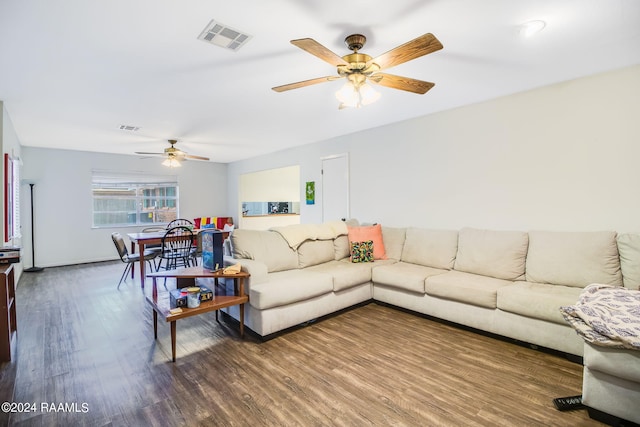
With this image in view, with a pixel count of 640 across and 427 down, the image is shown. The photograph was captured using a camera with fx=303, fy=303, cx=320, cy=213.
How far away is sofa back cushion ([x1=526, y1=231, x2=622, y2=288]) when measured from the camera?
2582 mm

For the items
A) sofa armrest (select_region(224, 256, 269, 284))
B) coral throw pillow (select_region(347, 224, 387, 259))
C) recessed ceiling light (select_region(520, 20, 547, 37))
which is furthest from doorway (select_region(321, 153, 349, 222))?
recessed ceiling light (select_region(520, 20, 547, 37))

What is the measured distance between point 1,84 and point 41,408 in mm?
2853

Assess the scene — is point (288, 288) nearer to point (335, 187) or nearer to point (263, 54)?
point (263, 54)

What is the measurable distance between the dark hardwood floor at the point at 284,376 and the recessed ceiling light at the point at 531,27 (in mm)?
2396

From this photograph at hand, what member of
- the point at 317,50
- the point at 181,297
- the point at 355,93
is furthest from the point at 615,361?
the point at 181,297

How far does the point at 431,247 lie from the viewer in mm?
3707

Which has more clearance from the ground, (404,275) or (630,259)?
(630,259)

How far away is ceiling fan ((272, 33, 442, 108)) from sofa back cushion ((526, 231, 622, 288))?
1.95 metres

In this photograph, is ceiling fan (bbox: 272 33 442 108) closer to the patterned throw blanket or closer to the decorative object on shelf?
the patterned throw blanket

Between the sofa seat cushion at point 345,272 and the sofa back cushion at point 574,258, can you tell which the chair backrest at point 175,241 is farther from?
the sofa back cushion at point 574,258

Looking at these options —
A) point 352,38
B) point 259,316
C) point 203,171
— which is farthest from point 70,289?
point 352,38

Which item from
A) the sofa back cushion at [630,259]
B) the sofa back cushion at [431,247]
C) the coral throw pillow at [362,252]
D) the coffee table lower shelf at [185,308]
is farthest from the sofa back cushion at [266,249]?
the sofa back cushion at [630,259]

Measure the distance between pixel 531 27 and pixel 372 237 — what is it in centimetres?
276

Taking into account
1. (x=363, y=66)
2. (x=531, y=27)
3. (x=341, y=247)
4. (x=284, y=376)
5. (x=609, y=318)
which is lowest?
(x=284, y=376)
